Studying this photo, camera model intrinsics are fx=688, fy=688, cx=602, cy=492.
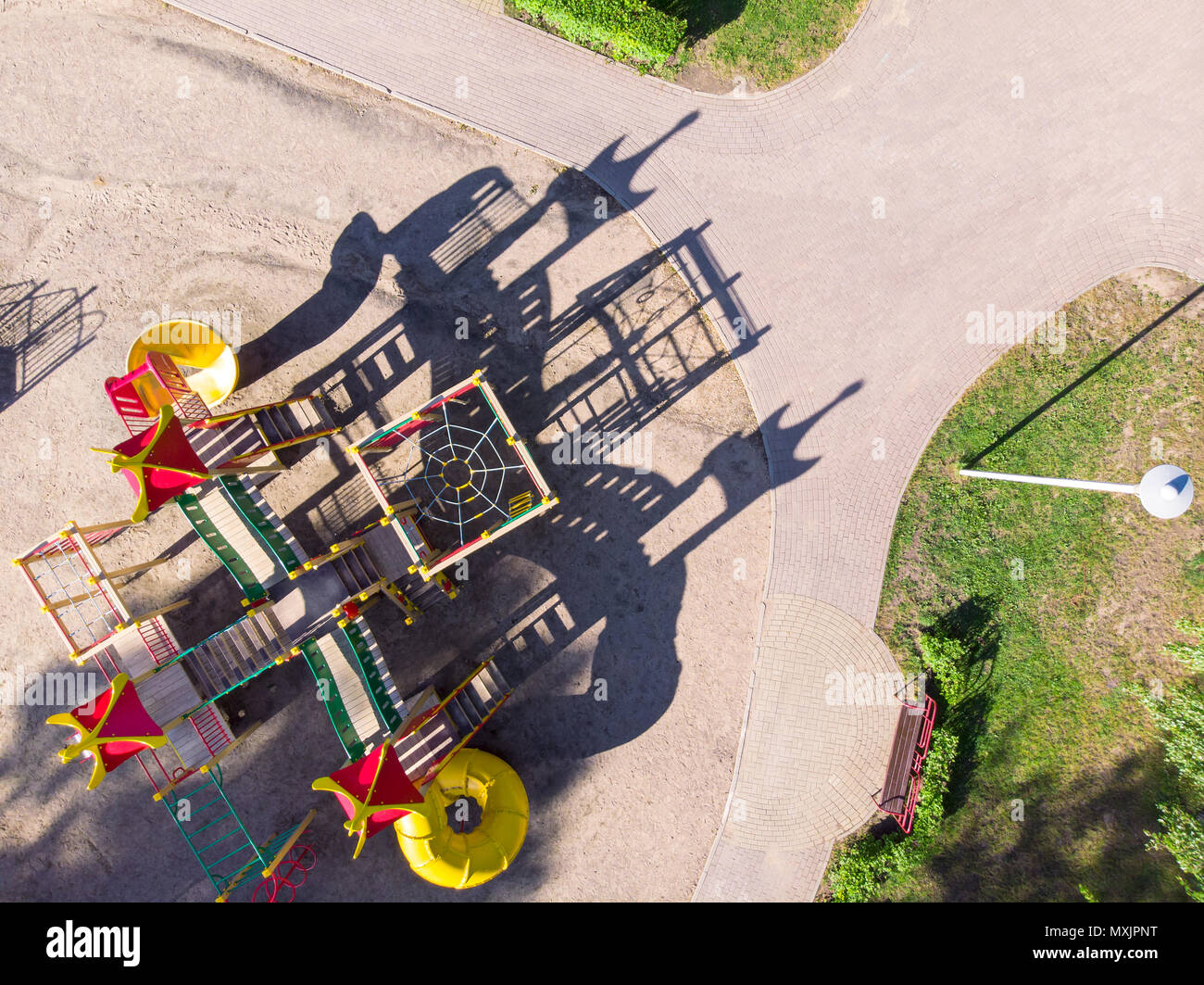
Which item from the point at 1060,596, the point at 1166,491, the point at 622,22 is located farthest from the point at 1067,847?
the point at 622,22

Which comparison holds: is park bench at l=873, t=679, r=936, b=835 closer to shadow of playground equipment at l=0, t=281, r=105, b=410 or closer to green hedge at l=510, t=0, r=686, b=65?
green hedge at l=510, t=0, r=686, b=65

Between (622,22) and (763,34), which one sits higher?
(622,22)

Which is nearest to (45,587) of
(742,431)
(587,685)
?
(587,685)

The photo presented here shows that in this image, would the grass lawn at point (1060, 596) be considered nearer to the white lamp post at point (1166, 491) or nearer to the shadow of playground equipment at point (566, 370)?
the shadow of playground equipment at point (566, 370)

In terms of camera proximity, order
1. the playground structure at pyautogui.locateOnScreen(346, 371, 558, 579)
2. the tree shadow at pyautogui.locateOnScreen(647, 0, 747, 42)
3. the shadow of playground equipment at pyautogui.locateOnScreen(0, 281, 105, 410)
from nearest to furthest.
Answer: the playground structure at pyautogui.locateOnScreen(346, 371, 558, 579), the tree shadow at pyautogui.locateOnScreen(647, 0, 747, 42), the shadow of playground equipment at pyautogui.locateOnScreen(0, 281, 105, 410)

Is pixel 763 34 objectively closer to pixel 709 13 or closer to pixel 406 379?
pixel 709 13

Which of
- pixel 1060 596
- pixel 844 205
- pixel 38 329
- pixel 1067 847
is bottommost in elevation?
pixel 1067 847

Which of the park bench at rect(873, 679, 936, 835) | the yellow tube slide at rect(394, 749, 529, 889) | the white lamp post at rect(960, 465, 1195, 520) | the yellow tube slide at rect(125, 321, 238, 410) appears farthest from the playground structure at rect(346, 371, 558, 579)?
the white lamp post at rect(960, 465, 1195, 520)
